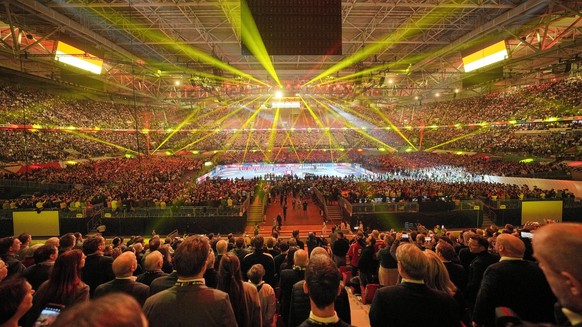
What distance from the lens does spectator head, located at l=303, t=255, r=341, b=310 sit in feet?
5.66

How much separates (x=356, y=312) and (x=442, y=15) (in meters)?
15.3

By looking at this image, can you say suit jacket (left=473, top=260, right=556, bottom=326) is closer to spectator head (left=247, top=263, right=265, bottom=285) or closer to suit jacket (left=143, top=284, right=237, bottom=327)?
spectator head (left=247, top=263, right=265, bottom=285)

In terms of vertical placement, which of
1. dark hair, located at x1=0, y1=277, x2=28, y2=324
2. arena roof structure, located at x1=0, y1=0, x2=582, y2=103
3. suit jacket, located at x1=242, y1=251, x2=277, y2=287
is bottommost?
suit jacket, located at x1=242, y1=251, x2=277, y2=287

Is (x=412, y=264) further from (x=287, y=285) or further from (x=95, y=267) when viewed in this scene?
(x=95, y=267)

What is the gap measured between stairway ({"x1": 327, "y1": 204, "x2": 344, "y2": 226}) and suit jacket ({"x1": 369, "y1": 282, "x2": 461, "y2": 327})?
1382cm

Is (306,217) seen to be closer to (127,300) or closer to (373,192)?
(373,192)

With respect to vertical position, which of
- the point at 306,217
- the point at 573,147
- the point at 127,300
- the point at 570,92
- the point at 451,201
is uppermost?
the point at 570,92

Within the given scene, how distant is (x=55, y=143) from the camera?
90.5 feet

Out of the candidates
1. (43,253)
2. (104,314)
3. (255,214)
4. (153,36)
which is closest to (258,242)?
(43,253)

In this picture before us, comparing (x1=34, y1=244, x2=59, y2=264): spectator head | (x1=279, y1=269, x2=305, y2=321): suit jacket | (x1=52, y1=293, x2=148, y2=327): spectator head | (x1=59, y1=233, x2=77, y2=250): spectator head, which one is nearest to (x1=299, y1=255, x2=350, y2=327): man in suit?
(x1=52, y1=293, x2=148, y2=327): spectator head

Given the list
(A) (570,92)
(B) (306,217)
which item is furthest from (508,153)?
(B) (306,217)

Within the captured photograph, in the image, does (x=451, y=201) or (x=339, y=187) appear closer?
(x=451, y=201)

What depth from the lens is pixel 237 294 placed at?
105 inches

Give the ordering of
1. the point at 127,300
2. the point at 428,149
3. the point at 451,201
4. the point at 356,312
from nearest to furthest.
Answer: the point at 127,300, the point at 356,312, the point at 451,201, the point at 428,149
